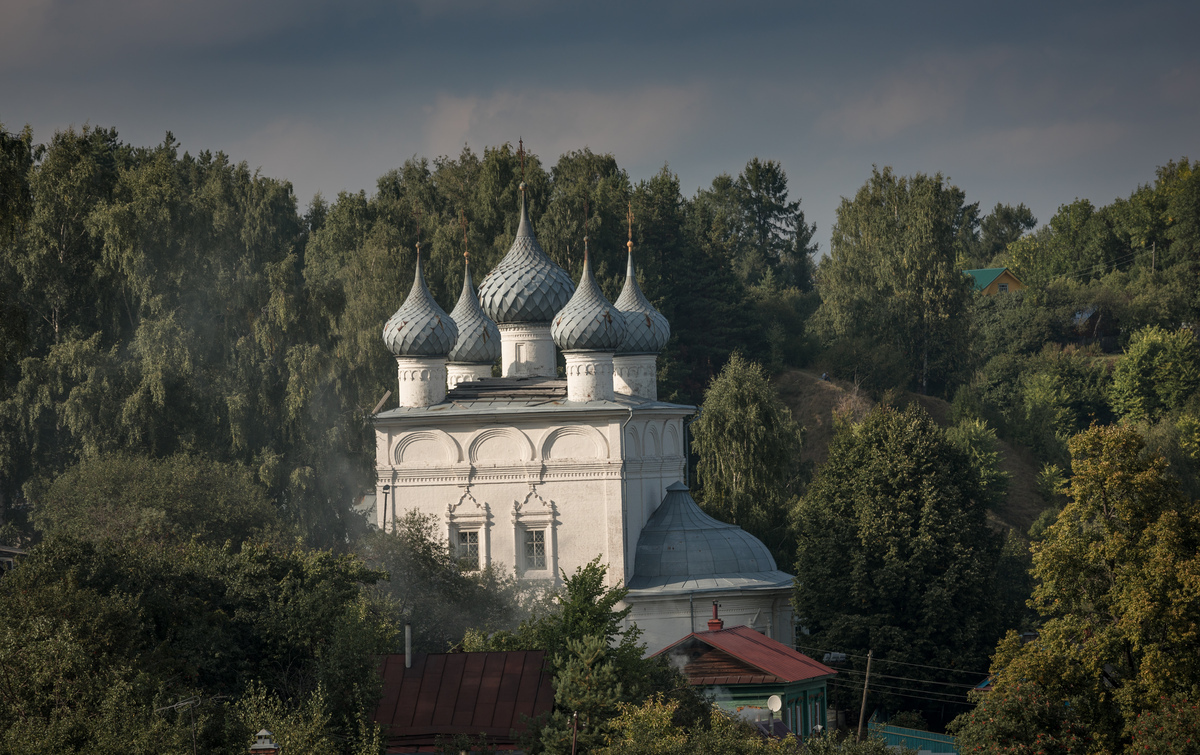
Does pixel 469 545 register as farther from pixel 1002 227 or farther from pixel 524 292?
pixel 1002 227

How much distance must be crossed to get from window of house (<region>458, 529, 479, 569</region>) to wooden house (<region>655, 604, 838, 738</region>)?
15.4 feet

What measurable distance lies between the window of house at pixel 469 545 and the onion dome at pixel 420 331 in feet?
10.7

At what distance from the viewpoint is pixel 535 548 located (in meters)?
26.3

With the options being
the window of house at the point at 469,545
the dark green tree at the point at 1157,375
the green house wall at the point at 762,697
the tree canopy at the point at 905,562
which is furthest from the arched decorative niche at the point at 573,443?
the dark green tree at the point at 1157,375

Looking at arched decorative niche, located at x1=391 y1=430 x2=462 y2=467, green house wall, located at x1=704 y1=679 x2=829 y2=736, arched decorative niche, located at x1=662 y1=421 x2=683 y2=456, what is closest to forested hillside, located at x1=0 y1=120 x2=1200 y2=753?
arched decorative niche, located at x1=391 y1=430 x2=462 y2=467

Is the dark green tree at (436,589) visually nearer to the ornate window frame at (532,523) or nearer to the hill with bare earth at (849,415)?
the ornate window frame at (532,523)

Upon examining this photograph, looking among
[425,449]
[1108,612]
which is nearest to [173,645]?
[425,449]

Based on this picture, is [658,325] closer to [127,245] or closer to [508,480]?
[508,480]

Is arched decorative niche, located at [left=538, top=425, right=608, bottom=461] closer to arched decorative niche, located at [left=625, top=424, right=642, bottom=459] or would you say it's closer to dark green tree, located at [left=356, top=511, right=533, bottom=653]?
arched decorative niche, located at [left=625, top=424, right=642, bottom=459]

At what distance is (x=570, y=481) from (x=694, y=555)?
244 centimetres

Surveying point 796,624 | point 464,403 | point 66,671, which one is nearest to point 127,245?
point 464,403

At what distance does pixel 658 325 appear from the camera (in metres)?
30.7

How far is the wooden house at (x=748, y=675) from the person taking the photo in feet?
73.4

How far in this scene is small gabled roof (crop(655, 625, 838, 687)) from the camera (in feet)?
73.4
